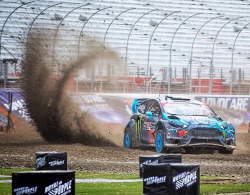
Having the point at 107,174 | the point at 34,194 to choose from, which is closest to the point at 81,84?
the point at 107,174

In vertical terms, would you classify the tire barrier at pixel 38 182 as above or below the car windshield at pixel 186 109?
above

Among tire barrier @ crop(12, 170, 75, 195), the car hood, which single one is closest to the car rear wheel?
the car hood

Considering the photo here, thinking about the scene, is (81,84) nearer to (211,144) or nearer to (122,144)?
(122,144)

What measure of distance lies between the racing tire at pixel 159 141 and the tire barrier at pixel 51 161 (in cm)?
618

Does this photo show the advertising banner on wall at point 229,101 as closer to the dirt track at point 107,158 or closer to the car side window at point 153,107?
the dirt track at point 107,158

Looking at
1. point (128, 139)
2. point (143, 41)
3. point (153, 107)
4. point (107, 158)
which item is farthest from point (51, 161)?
point (143, 41)

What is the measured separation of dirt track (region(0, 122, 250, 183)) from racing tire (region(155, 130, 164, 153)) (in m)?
0.19

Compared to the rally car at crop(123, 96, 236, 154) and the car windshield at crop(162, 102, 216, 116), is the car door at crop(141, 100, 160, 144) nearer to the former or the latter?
the rally car at crop(123, 96, 236, 154)

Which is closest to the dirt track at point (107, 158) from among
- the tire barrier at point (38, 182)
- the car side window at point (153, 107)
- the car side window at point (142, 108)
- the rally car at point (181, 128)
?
the rally car at point (181, 128)

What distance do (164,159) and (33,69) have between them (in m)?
11.6

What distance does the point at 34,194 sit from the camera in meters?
8.55

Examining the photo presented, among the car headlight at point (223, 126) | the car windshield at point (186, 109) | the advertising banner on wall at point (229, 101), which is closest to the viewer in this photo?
the car headlight at point (223, 126)

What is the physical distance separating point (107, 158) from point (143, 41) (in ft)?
50.9

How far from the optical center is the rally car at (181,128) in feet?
63.5
